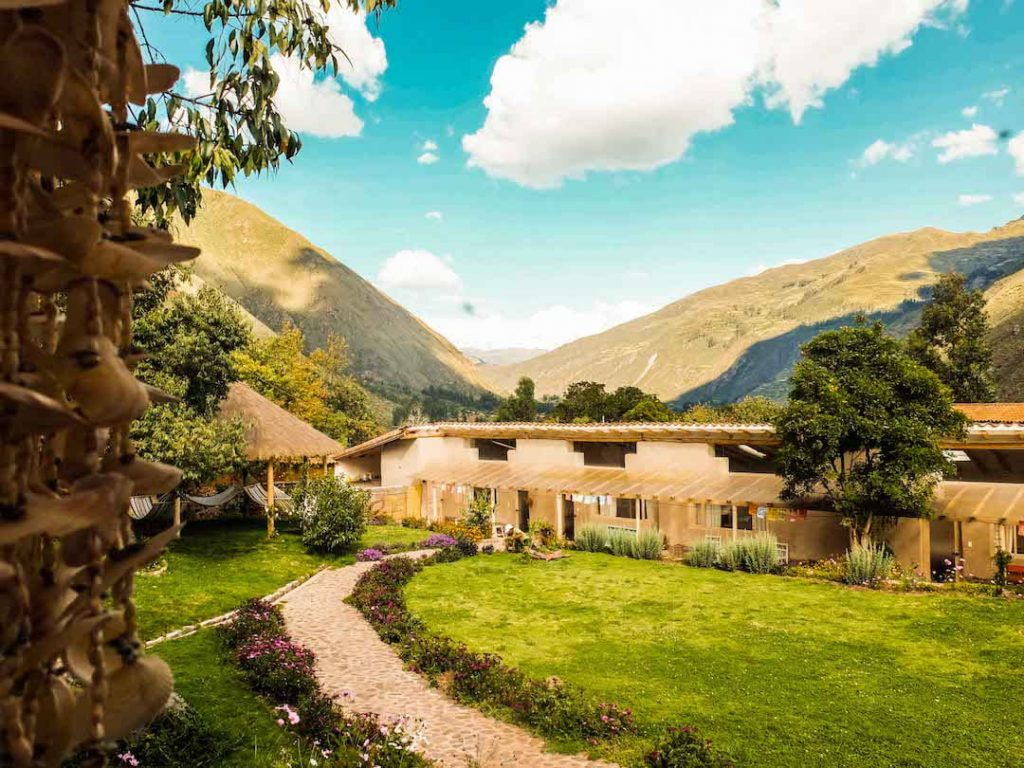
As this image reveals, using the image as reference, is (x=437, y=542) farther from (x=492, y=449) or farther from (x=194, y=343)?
(x=194, y=343)

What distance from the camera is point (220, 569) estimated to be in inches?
637

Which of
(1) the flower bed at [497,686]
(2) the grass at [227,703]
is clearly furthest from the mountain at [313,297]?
(2) the grass at [227,703]

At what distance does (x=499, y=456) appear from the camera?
88.9 ft

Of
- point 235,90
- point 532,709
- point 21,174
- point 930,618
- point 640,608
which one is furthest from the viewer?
point 640,608

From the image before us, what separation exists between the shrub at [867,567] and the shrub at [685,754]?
9.85m

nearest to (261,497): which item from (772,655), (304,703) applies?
(304,703)

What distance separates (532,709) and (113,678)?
819cm

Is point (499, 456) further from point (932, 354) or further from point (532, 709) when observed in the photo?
point (932, 354)

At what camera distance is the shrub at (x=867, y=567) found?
1510cm

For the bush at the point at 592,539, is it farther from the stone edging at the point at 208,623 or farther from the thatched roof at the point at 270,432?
the stone edging at the point at 208,623

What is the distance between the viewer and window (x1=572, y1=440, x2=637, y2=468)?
23.6 m

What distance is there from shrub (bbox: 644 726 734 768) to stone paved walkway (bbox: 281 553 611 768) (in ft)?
1.86

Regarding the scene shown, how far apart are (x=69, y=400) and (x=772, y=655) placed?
11450 mm

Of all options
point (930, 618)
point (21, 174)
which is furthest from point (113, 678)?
point (930, 618)
